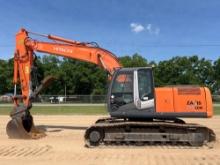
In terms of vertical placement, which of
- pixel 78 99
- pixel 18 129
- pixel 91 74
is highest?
pixel 91 74

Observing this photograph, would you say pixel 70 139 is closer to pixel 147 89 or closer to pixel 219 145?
pixel 147 89

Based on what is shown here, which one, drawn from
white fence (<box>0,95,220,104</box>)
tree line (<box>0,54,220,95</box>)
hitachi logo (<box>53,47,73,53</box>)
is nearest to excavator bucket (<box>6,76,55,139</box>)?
hitachi logo (<box>53,47,73,53</box>)

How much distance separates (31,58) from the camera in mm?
18234

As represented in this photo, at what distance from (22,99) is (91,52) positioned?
10.4 ft

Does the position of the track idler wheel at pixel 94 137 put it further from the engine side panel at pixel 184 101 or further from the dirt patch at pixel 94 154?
the engine side panel at pixel 184 101

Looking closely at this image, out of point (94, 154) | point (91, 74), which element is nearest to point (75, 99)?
point (91, 74)

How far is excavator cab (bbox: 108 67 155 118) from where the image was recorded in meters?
15.0

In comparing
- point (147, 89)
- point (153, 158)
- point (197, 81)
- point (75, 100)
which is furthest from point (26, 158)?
point (197, 81)

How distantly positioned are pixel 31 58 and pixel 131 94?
5019 millimetres

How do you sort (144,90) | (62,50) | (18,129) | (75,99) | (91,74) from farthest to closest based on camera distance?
(91,74) → (75,99) → (62,50) → (18,129) → (144,90)

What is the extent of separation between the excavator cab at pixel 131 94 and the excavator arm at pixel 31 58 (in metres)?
1.78

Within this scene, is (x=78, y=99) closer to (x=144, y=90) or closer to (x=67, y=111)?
(x=67, y=111)

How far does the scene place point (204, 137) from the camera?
583 inches

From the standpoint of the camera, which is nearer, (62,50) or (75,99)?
(62,50)
